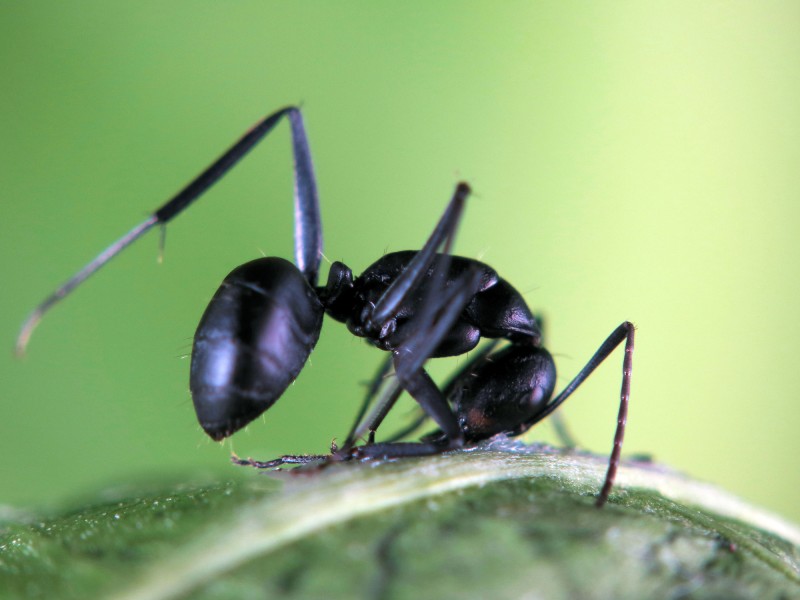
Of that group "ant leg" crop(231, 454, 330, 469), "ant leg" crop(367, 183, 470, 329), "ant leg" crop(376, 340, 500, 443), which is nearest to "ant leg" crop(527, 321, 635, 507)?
"ant leg" crop(376, 340, 500, 443)

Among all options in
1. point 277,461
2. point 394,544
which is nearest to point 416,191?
point 277,461

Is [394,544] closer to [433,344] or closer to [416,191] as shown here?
[433,344]

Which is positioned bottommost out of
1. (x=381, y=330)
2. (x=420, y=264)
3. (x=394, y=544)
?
(x=394, y=544)

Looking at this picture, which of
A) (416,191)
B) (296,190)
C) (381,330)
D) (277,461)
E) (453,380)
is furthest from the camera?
(416,191)

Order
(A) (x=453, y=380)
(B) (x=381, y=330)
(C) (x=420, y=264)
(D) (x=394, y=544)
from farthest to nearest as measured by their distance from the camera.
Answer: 1. (A) (x=453, y=380)
2. (B) (x=381, y=330)
3. (C) (x=420, y=264)
4. (D) (x=394, y=544)

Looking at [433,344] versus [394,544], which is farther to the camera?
[433,344]

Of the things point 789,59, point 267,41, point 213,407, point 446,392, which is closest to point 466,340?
point 446,392

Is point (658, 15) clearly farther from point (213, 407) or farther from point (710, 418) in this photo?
point (213, 407)

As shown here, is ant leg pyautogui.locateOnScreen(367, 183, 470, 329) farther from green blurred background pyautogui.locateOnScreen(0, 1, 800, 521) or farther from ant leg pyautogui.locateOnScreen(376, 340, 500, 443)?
green blurred background pyautogui.locateOnScreen(0, 1, 800, 521)
